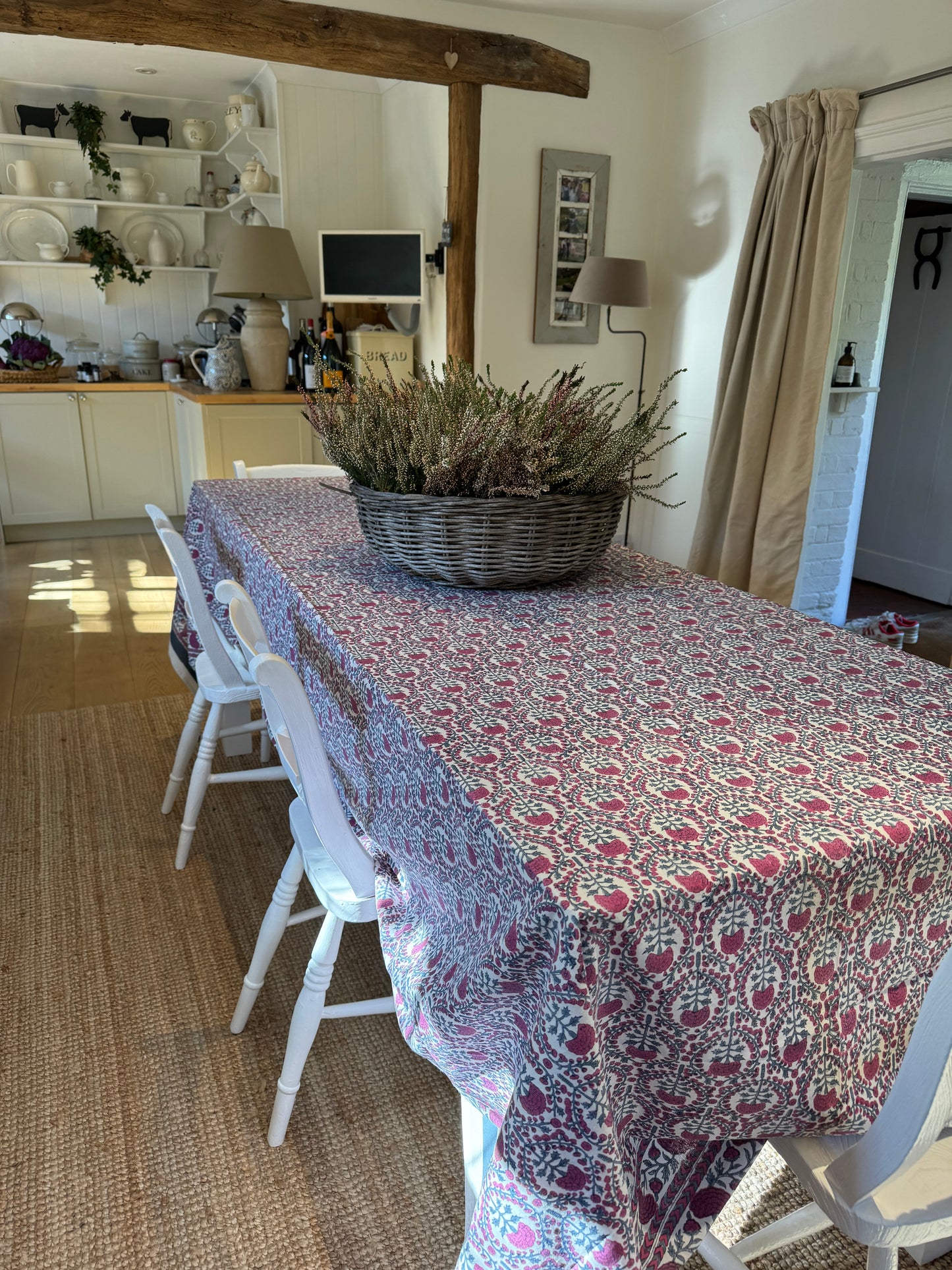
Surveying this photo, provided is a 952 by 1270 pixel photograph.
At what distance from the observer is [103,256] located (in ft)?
18.8

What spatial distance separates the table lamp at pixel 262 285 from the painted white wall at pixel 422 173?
0.66 metres

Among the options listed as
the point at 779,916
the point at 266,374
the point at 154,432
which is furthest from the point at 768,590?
the point at 154,432

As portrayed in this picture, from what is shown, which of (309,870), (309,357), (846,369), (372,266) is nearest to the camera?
(309,870)

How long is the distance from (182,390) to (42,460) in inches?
40.3

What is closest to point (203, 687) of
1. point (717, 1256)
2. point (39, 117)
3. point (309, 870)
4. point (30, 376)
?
point (309, 870)

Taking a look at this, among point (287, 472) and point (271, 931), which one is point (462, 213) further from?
point (271, 931)

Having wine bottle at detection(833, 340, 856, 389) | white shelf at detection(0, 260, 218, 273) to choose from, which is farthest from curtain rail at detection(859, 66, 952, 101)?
white shelf at detection(0, 260, 218, 273)

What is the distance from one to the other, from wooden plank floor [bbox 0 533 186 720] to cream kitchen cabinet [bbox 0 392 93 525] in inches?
8.5

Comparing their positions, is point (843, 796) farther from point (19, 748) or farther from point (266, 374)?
point (266, 374)

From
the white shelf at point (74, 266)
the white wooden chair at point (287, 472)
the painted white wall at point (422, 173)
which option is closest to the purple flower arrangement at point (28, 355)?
the white shelf at point (74, 266)

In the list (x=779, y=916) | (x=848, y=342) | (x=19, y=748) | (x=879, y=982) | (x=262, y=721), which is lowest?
(x=19, y=748)

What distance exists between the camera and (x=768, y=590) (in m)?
3.84

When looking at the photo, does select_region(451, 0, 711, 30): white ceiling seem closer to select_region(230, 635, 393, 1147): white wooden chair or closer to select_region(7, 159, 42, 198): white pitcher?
select_region(7, 159, 42, 198): white pitcher

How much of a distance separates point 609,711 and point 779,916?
378 millimetres
